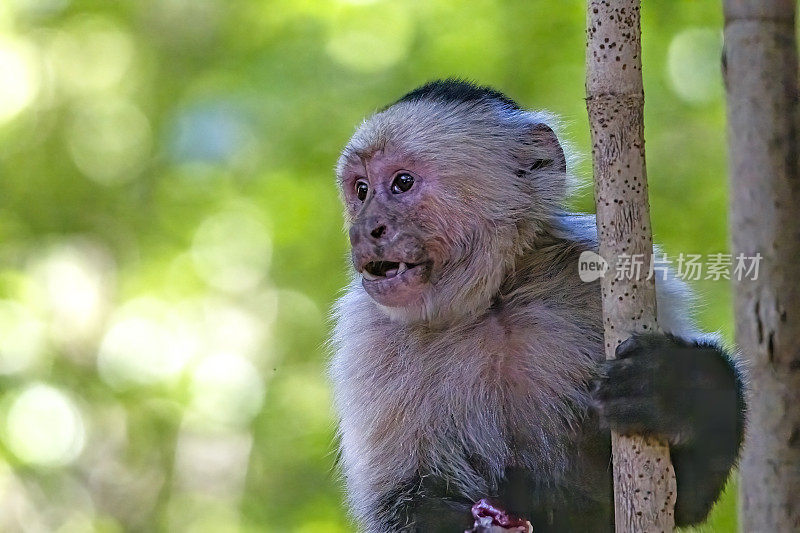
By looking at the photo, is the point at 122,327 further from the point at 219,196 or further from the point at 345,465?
the point at 345,465

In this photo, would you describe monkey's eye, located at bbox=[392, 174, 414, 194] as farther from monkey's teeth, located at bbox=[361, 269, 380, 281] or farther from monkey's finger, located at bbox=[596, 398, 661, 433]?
monkey's finger, located at bbox=[596, 398, 661, 433]

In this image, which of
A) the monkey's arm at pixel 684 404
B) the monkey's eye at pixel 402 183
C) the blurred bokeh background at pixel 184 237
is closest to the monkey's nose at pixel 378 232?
the monkey's eye at pixel 402 183

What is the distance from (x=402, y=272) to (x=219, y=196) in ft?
14.3

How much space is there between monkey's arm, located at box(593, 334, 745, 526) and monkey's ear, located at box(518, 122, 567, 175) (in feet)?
3.31

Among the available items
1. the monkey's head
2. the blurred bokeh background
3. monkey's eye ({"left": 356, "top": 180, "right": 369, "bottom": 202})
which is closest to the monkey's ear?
the monkey's head

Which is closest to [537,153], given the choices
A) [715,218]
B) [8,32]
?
[715,218]

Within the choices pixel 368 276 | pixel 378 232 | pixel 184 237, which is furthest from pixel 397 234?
pixel 184 237

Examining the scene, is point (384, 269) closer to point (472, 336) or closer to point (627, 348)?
point (472, 336)

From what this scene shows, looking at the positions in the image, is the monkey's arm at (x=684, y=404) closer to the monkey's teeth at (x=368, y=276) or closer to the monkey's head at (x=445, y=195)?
the monkey's head at (x=445, y=195)

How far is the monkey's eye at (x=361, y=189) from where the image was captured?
149 inches

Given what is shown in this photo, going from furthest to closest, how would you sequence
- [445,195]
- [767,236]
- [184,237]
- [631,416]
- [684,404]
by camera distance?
1. [184,237]
2. [445,195]
3. [767,236]
4. [684,404]
5. [631,416]

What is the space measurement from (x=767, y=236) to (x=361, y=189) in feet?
5.02

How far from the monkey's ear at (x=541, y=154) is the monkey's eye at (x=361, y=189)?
0.59 metres

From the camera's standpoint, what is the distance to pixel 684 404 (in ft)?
9.05
